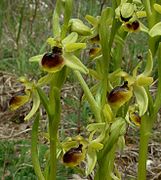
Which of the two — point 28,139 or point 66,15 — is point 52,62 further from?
point 28,139

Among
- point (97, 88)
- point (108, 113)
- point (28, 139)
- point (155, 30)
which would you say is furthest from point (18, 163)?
point (155, 30)

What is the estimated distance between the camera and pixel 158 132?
12.1 feet

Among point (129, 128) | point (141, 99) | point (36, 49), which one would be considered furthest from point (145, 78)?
point (36, 49)

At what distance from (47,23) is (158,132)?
2.28m

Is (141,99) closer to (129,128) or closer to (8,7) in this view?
(129,128)

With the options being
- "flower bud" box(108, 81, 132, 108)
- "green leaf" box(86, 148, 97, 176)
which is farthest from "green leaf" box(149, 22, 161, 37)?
"green leaf" box(86, 148, 97, 176)

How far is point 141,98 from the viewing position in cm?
229

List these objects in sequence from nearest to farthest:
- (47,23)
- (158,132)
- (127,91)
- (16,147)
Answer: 1. (127,91)
2. (16,147)
3. (158,132)
4. (47,23)

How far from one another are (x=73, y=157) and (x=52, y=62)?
1.10 feet

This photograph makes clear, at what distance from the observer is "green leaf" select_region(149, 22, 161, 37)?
2.25 meters

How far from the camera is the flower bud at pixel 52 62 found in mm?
2043

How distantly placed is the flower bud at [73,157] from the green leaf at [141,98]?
297 millimetres

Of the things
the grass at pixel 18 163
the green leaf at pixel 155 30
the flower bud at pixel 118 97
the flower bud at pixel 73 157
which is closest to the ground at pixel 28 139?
the grass at pixel 18 163

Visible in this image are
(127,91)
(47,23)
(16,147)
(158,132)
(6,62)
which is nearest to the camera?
(127,91)
